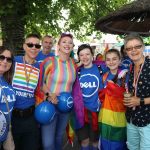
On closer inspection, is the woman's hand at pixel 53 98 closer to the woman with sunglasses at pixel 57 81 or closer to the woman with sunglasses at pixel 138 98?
the woman with sunglasses at pixel 57 81

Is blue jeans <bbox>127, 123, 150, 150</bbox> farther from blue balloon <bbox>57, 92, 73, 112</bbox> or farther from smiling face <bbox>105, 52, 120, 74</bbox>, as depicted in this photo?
smiling face <bbox>105, 52, 120, 74</bbox>

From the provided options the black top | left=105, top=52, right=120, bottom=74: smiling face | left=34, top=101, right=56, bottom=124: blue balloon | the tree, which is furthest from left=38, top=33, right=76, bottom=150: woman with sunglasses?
the tree

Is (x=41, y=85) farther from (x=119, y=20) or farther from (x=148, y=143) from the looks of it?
(x=119, y=20)

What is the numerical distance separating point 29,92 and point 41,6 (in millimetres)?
5557

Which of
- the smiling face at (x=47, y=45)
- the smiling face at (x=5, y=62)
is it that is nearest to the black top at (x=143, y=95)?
the smiling face at (x=5, y=62)

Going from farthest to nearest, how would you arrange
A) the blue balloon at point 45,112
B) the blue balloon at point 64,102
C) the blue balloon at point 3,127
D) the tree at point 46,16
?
the tree at point 46,16 → the blue balloon at point 64,102 → the blue balloon at point 45,112 → the blue balloon at point 3,127

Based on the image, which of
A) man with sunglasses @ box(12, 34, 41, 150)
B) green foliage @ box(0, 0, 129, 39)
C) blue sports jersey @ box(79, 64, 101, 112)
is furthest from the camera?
green foliage @ box(0, 0, 129, 39)

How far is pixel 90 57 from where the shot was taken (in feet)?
16.4

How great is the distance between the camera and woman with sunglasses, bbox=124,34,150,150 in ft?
12.0

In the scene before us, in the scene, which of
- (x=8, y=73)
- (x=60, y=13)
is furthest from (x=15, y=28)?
(x=8, y=73)

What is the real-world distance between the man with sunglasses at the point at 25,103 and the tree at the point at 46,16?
4.24m

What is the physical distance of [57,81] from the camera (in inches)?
178

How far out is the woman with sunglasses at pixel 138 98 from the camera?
3.65 meters

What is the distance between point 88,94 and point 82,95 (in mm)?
95
